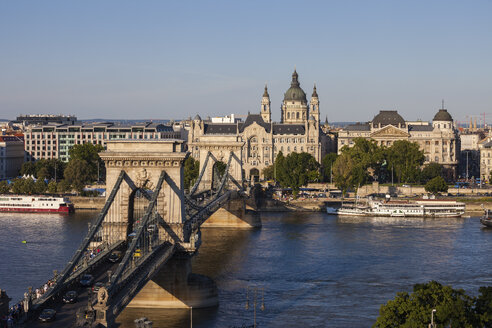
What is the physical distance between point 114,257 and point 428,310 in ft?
38.8

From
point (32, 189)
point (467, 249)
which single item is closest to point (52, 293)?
point (467, 249)

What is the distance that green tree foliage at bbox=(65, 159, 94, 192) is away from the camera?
87.9 meters

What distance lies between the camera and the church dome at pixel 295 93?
→ 13225 centimetres

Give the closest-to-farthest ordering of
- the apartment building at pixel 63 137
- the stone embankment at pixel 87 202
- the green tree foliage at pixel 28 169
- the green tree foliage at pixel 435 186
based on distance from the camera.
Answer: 1. the stone embankment at pixel 87 202
2. the green tree foliage at pixel 435 186
3. the green tree foliage at pixel 28 169
4. the apartment building at pixel 63 137

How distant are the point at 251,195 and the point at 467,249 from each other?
26588 mm

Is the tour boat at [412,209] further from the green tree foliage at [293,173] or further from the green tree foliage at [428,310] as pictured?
the green tree foliage at [428,310]

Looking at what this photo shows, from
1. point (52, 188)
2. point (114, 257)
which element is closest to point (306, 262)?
point (114, 257)

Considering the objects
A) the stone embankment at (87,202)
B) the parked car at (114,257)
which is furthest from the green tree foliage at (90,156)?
the parked car at (114,257)

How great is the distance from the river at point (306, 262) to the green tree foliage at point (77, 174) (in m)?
14.9

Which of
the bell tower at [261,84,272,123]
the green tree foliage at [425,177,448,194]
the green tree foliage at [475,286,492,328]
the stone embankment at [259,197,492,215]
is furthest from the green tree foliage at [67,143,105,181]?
the green tree foliage at [475,286,492,328]

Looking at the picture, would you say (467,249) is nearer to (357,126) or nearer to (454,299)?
(454,299)

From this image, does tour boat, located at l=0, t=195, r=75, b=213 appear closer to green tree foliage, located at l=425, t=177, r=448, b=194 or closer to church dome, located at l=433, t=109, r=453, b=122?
green tree foliage, located at l=425, t=177, r=448, b=194

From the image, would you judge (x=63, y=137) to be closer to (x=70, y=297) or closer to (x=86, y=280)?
(x=86, y=280)

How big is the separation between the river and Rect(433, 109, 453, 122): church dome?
1836 inches
